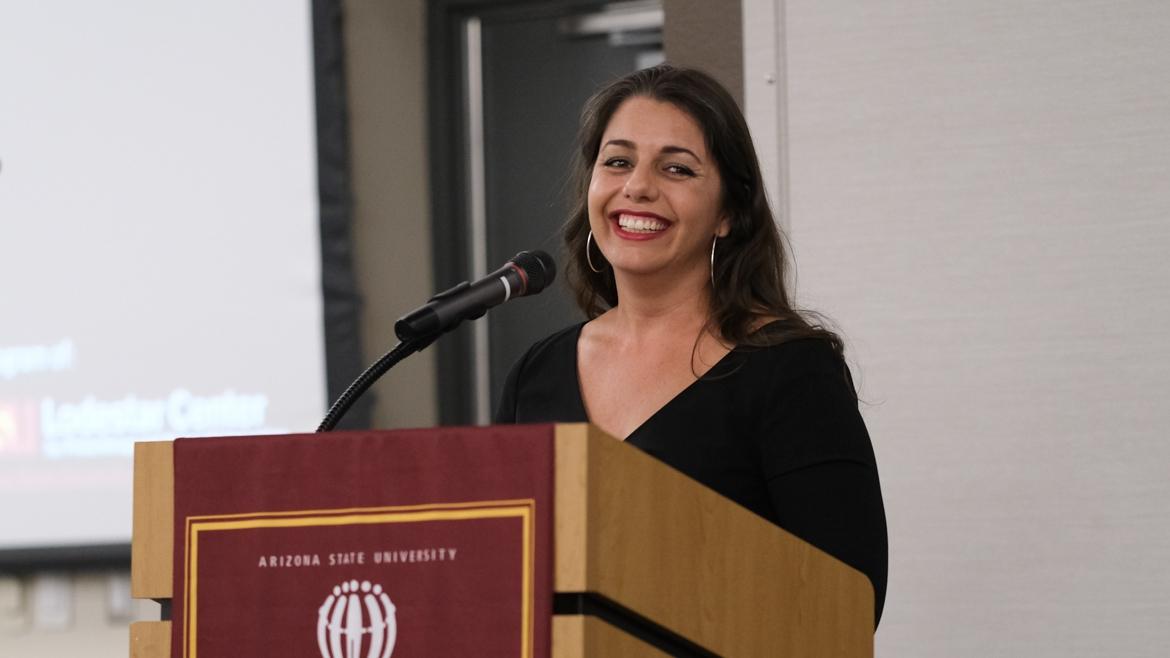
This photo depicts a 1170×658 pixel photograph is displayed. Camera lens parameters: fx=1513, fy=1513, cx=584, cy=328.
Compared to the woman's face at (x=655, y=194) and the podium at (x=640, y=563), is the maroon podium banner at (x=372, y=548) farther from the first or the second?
the woman's face at (x=655, y=194)

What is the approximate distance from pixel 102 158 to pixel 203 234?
0.33 meters

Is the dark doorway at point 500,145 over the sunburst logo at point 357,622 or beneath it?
over

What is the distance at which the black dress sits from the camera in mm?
1603

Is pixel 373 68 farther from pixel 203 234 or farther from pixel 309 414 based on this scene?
pixel 309 414

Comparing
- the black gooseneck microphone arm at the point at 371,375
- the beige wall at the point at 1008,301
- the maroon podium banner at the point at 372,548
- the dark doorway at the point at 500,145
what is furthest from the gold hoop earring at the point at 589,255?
the dark doorway at the point at 500,145

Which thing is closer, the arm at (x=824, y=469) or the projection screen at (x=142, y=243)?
the arm at (x=824, y=469)

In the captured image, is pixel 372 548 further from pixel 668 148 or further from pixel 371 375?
pixel 668 148

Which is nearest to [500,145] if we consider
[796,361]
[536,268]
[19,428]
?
[19,428]

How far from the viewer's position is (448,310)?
4.76 ft

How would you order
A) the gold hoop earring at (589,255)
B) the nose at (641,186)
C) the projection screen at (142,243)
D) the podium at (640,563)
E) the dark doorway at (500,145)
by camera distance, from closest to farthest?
the podium at (640,563) < the nose at (641,186) < the gold hoop earring at (589,255) < the projection screen at (142,243) < the dark doorway at (500,145)

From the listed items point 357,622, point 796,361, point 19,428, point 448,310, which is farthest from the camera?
point 19,428

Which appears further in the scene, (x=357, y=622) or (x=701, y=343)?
(x=701, y=343)

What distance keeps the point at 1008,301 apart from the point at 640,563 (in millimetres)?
1727

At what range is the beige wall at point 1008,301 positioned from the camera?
8.33 feet
